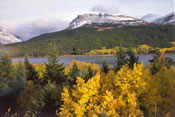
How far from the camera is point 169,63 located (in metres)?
28.2

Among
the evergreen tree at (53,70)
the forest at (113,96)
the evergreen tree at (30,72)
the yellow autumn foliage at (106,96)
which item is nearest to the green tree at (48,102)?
the forest at (113,96)

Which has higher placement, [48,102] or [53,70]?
[53,70]

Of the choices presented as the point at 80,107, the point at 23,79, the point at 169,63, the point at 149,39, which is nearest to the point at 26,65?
the point at 23,79

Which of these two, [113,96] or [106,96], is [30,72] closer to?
[113,96]

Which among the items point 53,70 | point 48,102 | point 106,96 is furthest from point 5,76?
point 106,96

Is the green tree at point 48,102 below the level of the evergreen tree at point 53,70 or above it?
below

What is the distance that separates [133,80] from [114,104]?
343 centimetres

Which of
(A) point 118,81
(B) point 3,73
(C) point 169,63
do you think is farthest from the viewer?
(C) point 169,63

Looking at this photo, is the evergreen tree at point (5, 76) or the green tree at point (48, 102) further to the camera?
the evergreen tree at point (5, 76)

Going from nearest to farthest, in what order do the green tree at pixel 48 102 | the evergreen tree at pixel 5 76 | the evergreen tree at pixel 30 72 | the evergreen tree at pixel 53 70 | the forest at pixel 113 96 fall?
the forest at pixel 113 96, the green tree at pixel 48 102, the evergreen tree at pixel 5 76, the evergreen tree at pixel 53 70, the evergreen tree at pixel 30 72

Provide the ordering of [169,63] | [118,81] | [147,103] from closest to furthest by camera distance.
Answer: [147,103]
[118,81]
[169,63]

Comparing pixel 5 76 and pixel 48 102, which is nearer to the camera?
pixel 48 102

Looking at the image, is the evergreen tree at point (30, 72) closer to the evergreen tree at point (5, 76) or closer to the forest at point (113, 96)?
the evergreen tree at point (5, 76)

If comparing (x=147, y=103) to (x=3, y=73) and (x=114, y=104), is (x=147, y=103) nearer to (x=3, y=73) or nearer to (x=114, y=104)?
(x=114, y=104)
